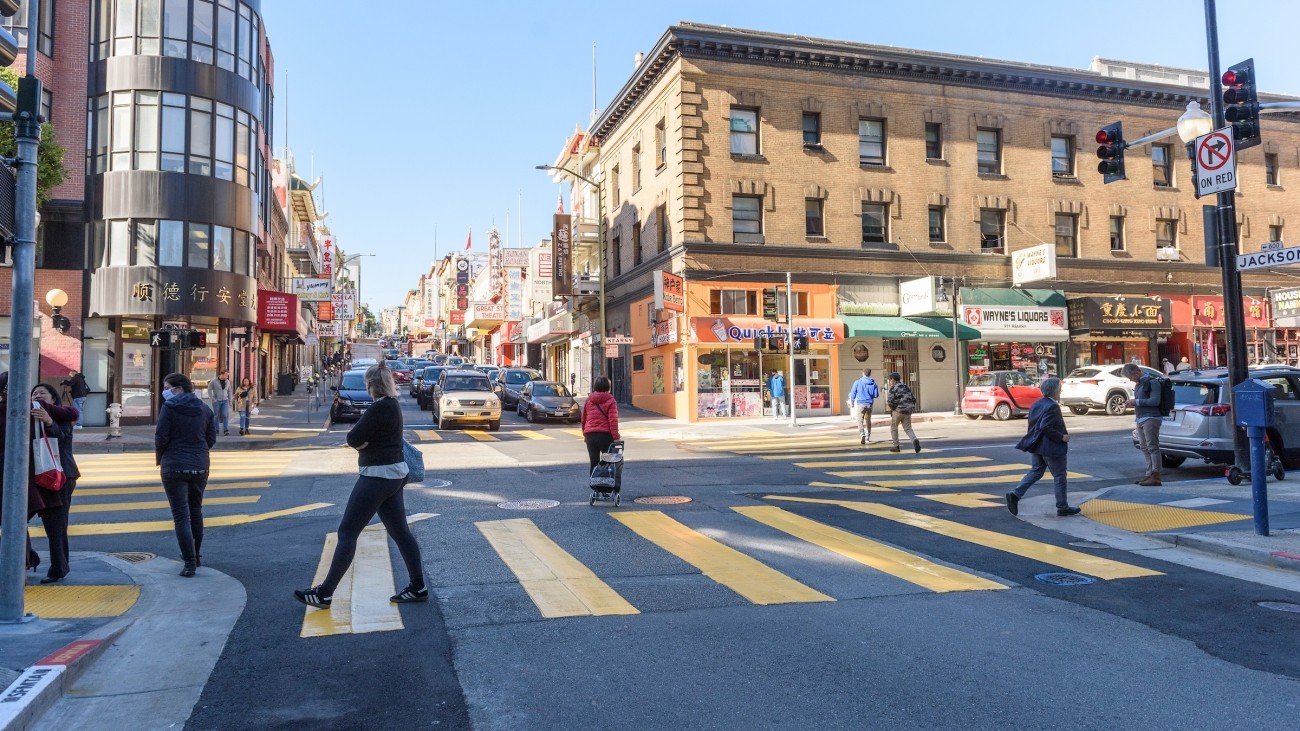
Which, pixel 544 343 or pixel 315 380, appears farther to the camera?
pixel 544 343

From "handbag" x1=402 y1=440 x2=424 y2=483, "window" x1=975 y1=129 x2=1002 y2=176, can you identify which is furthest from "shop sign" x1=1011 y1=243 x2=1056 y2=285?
"handbag" x1=402 y1=440 x2=424 y2=483

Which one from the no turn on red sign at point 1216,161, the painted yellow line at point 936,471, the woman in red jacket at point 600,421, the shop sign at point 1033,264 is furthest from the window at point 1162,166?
the woman in red jacket at point 600,421

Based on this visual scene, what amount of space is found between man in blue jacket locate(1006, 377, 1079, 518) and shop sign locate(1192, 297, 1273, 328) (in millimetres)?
30499

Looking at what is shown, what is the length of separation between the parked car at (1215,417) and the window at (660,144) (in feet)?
70.4

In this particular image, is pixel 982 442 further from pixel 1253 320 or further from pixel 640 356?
pixel 1253 320

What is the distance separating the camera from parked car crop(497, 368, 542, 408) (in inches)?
1369

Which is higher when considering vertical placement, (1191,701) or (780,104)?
(780,104)

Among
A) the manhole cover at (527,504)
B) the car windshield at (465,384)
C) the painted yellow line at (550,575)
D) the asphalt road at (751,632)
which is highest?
the car windshield at (465,384)

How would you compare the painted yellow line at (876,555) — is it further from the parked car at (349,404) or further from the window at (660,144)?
the window at (660,144)

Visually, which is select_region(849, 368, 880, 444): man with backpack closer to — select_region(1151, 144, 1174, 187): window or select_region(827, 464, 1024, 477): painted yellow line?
select_region(827, 464, 1024, 477): painted yellow line

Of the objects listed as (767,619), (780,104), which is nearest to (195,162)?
(780,104)

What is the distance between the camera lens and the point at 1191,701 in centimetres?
452

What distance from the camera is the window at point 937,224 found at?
1307 inches

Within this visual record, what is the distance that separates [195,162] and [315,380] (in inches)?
498
